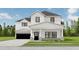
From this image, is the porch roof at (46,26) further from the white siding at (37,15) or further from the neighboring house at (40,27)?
the white siding at (37,15)

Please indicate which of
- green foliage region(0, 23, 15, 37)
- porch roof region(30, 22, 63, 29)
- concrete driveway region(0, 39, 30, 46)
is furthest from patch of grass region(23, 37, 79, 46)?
green foliage region(0, 23, 15, 37)

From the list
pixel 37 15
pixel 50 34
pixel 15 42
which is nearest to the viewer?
pixel 37 15

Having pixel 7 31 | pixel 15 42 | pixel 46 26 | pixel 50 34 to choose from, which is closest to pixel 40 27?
pixel 46 26

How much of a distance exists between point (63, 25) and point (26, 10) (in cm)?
152

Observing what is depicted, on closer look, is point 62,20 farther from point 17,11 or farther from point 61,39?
point 17,11

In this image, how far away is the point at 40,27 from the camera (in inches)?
526

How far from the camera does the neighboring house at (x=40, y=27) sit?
43.6 feet

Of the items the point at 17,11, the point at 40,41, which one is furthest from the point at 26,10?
the point at 40,41

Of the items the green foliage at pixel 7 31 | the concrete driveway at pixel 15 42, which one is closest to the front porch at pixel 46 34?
the concrete driveway at pixel 15 42

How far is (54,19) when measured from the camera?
43.7 ft

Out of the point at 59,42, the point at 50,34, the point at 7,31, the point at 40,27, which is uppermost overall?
the point at 40,27

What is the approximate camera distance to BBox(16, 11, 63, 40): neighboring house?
1328 centimetres

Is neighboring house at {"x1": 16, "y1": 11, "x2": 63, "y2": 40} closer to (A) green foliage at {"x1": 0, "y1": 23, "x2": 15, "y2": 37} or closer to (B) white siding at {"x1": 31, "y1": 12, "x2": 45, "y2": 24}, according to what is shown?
(B) white siding at {"x1": 31, "y1": 12, "x2": 45, "y2": 24}

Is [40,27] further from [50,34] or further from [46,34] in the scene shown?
[50,34]
